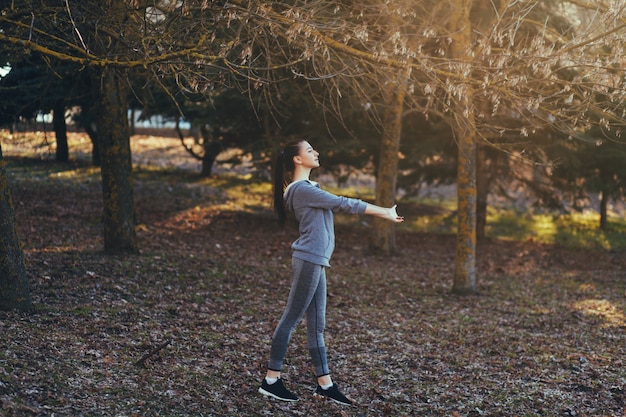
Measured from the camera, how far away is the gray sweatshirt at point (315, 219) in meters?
5.52

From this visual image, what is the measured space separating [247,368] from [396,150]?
880 centimetres

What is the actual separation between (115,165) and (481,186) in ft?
36.5

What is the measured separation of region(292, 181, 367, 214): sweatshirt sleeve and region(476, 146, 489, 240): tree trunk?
13.2m

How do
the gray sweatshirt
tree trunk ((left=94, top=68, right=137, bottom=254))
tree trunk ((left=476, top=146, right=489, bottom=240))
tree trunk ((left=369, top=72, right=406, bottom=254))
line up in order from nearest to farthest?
1. the gray sweatshirt
2. tree trunk ((left=94, top=68, right=137, bottom=254))
3. tree trunk ((left=369, top=72, right=406, bottom=254))
4. tree trunk ((left=476, top=146, right=489, bottom=240))

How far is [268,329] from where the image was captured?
851 cm

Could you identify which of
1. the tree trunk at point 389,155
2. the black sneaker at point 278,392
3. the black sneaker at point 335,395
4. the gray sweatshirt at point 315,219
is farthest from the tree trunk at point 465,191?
the black sneaker at point 278,392

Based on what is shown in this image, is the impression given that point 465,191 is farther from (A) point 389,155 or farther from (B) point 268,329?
(B) point 268,329

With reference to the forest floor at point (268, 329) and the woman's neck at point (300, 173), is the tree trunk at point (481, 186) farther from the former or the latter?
the woman's neck at point (300, 173)

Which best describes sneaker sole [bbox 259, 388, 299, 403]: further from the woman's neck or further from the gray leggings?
the woman's neck

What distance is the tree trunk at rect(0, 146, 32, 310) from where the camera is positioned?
7156mm

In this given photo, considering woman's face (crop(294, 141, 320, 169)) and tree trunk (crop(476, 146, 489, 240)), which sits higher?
woman's face (crop(294, 141, 320, 169))

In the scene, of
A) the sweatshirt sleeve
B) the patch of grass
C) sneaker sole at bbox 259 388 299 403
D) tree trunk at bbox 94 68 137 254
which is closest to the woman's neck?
the sweatshirt sleeve

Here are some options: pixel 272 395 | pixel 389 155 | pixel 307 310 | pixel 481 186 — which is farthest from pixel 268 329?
pixel 481 186

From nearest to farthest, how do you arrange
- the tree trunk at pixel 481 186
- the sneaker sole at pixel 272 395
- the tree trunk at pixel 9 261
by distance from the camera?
the sneaker sole at pixel 272 395, the tree trunk at pixel 9 261, the tree trunk at pixel 481 186
